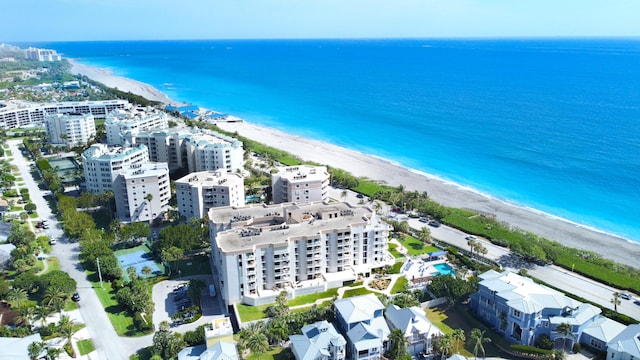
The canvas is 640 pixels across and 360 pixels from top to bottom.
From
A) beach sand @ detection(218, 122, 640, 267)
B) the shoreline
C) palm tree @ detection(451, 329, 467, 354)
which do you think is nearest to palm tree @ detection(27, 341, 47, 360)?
palm tree @ detection(451, 329, 467, 354)

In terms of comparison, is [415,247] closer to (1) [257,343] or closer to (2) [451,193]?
(2) [451,193]

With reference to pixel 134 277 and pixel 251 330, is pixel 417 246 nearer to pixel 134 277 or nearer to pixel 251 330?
pixel 251 330

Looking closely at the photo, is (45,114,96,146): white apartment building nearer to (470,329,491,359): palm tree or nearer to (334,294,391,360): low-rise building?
(334,294,391,360): low-rise building

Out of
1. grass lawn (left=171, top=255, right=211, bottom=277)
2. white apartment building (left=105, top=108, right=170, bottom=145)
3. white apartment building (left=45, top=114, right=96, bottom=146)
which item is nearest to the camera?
grass lawn (left=171, top=255, right=211, bottom=277)

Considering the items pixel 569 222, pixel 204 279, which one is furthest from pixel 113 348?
pixel 569 222

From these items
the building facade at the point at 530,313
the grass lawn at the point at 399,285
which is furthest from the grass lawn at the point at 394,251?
the building facade at the point at 530,313

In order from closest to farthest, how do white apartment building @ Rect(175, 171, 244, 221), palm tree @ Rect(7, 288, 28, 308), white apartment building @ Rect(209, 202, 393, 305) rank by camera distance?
1. palm tree @ Rect(7, 288, 28, 308)
2. white apartment building @ Rect(209, 202, 393, 305)
3. white apartment building @ Rect(175, 171, 244, 221)
